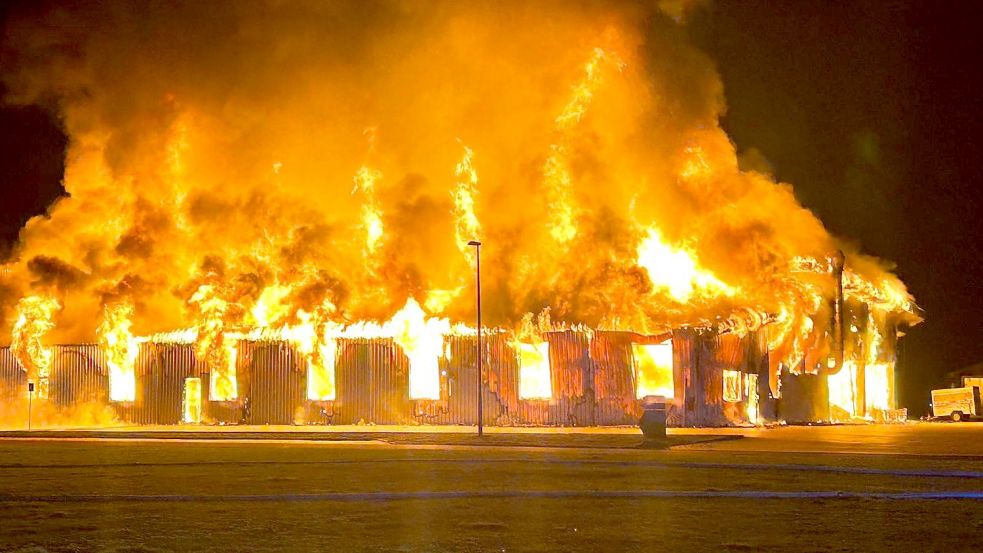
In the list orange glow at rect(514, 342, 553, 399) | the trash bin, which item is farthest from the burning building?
the trash bin

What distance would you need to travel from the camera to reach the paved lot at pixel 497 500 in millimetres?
15062

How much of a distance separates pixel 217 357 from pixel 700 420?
29245 millimetres

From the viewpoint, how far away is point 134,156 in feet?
223

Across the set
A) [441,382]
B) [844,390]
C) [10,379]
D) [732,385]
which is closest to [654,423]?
[732,385]

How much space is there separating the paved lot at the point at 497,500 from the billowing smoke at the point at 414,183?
24994 millimetres

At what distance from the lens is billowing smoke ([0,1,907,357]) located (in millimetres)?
58500

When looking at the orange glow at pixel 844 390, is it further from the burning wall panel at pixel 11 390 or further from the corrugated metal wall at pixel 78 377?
the burning wall panel at pixel 11 390

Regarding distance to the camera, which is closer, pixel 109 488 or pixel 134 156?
pixel 109 488

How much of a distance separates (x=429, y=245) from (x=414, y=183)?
4.17m

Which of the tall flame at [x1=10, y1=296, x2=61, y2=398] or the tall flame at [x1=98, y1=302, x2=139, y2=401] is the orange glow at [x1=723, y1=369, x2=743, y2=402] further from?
the tall flame at [x1=10, y1=296, x2=61, y2=398]

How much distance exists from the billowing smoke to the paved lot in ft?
82.0

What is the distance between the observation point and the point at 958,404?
63.9 m

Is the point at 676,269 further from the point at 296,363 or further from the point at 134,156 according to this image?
the point at 134,156

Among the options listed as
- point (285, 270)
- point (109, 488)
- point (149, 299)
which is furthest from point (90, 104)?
point (109, 488)
